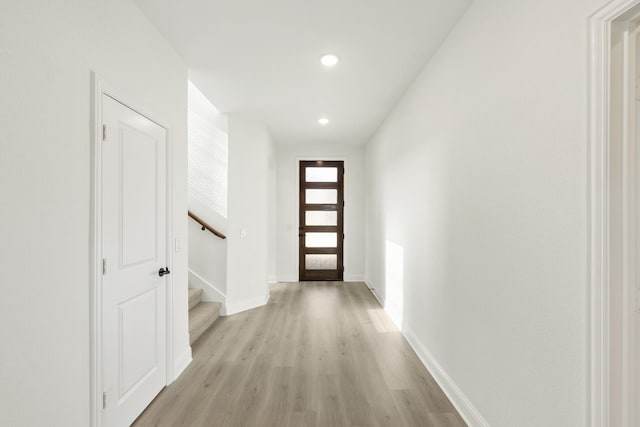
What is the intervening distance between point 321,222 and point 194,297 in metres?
2.99

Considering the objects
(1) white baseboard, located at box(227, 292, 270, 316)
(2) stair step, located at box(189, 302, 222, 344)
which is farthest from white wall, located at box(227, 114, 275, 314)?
(2) stair step, located at box(189, 302, 222, 344)

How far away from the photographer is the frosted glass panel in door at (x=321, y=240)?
249 inches

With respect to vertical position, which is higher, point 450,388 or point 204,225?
point 204,225

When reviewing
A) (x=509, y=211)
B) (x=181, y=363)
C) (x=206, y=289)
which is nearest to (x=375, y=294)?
(x=206, y=289)

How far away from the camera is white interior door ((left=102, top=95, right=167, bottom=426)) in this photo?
177 cm

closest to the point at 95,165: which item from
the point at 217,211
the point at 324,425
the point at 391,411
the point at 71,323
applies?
the point at 71,323

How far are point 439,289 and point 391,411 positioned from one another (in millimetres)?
949

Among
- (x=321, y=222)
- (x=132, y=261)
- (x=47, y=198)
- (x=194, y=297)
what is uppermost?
(x=47, y=198)

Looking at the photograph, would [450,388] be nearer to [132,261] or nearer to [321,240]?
[132,261]

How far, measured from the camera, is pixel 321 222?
6309 millimetres

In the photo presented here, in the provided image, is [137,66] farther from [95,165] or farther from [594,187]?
[594,187]

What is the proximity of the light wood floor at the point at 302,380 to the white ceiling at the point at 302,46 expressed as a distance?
265 cm

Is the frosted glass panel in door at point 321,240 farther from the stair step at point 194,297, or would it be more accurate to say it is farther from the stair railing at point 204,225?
the stair step at point 194,297

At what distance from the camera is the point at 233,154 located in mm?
4316
